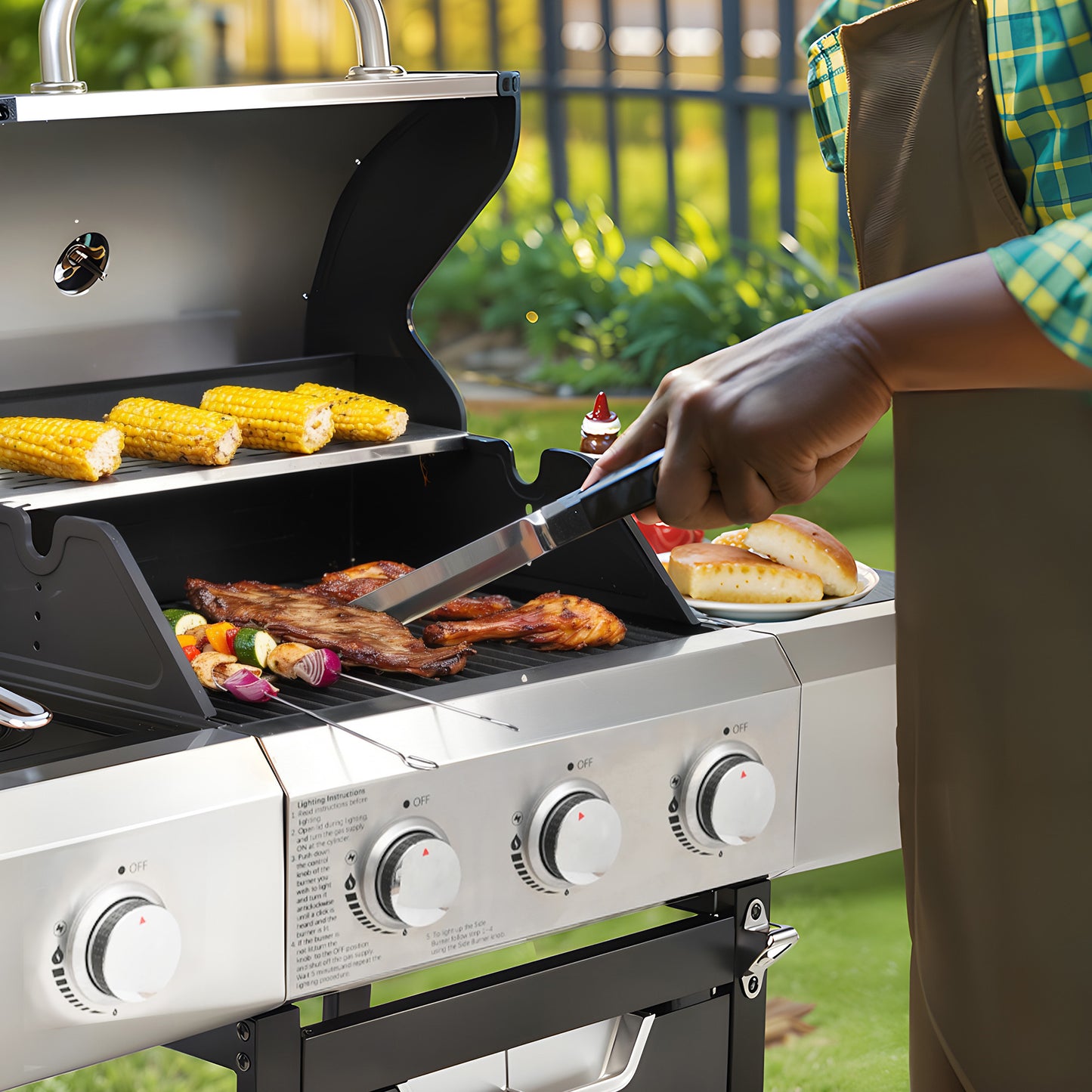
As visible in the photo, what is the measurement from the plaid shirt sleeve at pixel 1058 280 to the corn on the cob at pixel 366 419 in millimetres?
876

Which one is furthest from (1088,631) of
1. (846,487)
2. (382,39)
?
(846,487)

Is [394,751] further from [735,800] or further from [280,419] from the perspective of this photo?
[280,419]

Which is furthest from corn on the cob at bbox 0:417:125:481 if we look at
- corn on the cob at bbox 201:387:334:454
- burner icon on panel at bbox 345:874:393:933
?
burner icon on panel at bbox 345:874:393:933

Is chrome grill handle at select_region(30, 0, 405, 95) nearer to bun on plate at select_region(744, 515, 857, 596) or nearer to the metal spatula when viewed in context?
the metal spatula

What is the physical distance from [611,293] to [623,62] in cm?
125

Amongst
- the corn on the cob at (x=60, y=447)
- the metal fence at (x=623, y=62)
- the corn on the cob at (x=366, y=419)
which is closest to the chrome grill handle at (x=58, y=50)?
the corn on the cob at (x=60, y=447)

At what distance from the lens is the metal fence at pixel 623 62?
6.31 meters

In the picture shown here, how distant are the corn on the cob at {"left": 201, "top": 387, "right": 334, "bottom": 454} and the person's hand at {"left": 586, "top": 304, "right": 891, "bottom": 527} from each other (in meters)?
0.59

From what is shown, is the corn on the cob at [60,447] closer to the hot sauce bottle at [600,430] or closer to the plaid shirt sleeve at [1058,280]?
the hot sauce bottle at [600,430]

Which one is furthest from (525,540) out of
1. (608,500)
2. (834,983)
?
(834,983)

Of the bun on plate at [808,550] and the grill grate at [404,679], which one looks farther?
the bun on plate at [808,550]

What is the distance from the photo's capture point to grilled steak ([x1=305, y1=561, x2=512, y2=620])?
1503 mm

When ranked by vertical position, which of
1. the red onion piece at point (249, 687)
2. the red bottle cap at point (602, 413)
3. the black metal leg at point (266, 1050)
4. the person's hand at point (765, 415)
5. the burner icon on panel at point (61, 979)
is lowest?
the black metal leg at point (266, 1050)

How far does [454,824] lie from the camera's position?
1146 mm
